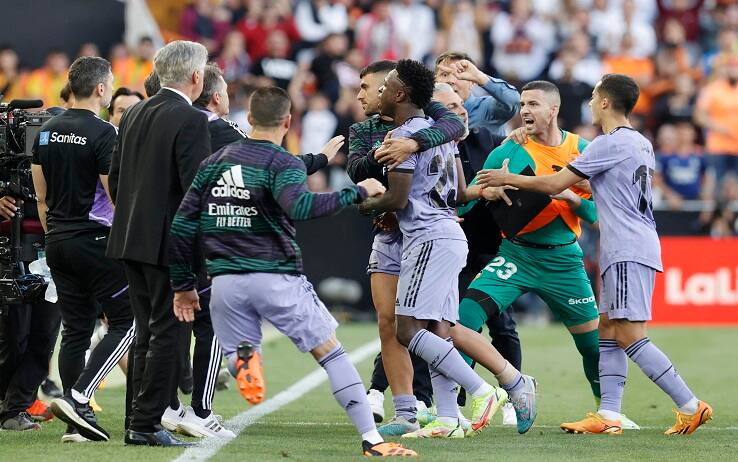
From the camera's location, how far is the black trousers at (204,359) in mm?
8258

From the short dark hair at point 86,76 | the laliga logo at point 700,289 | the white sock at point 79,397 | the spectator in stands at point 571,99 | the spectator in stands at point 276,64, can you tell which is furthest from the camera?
the spectator in stands at point 276,64

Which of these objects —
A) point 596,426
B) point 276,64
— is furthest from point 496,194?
point 276,64

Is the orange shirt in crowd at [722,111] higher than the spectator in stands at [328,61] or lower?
lower

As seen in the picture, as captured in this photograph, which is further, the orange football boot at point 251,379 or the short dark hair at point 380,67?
the short dark hair at point 380,67

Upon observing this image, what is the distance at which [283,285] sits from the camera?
7035 millimetres

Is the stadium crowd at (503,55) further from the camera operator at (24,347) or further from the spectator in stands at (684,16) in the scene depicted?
the camera operator at (24,347)

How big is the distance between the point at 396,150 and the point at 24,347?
9.91 feet

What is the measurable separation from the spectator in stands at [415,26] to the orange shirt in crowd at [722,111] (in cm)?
438

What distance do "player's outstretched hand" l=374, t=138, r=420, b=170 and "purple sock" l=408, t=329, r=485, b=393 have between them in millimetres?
997

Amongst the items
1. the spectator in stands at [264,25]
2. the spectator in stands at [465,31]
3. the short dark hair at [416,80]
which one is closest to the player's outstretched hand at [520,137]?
the short dark hair at [416,80]

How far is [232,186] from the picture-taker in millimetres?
7062

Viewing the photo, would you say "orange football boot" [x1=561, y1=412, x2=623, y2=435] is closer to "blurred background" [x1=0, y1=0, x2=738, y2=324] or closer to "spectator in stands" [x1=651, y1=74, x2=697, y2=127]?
"blurred background" [x1=0, y1=0, x2=738, y2=324]

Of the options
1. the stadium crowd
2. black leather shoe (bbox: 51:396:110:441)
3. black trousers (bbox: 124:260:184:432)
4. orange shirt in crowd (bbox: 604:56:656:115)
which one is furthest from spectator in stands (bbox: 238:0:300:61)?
black trousers (bbox: 124:260:184:432)

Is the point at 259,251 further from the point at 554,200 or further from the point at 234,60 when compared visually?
the point at 234,60
